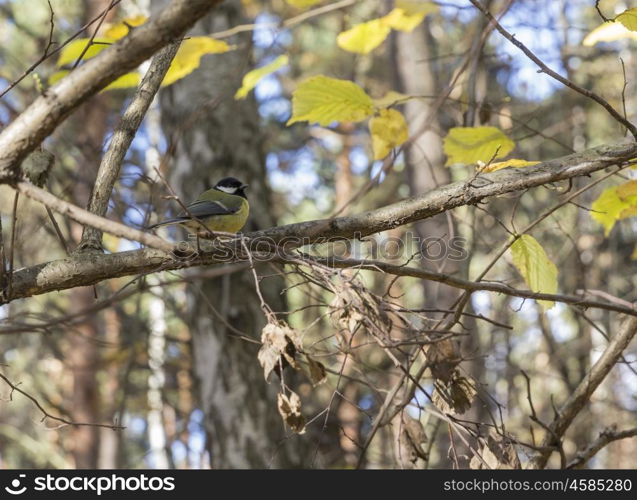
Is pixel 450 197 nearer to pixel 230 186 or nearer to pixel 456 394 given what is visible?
pixel 456 394

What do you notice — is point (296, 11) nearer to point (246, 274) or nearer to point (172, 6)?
point (246, 274)

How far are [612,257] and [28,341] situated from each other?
917 cm

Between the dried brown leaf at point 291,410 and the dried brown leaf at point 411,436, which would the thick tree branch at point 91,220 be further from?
the dried brown leaf at point 411,436

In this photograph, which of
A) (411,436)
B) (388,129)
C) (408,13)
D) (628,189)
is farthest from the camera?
(408,13)

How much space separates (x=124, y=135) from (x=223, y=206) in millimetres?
1956

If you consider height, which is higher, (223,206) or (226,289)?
(223,206)

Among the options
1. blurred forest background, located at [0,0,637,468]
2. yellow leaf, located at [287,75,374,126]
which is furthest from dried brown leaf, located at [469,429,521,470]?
yellow leaf, located at [287,75,374,126]

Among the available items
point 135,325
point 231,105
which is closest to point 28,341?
point 135,325

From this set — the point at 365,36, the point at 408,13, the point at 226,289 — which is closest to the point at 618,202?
the point at 408,13

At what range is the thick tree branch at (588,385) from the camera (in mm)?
2553

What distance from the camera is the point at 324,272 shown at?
168 centimetres

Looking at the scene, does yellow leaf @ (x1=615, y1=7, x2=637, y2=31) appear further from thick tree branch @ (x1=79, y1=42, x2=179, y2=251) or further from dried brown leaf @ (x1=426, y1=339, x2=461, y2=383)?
thick tree branch @ (x1=79, y1=42, x2=179, y2=251)

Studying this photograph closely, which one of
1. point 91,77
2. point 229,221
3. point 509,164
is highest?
point 229,221

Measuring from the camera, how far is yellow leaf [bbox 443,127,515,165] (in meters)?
2.70
